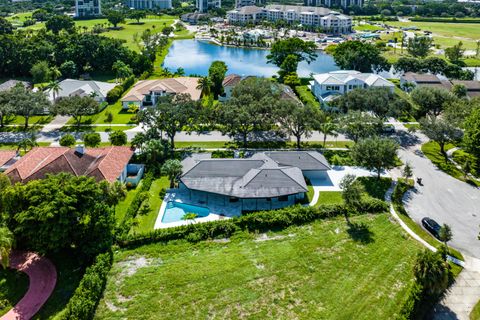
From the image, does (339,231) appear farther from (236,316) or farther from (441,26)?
(441,26)

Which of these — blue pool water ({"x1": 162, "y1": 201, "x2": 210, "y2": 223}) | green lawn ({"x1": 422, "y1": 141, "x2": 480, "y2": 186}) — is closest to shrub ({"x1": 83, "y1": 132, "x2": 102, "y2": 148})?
blue pool water ({"x1": 162, "y1": 201, "x2": 210, "y2": 223})

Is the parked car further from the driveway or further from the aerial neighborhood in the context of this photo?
the driveway

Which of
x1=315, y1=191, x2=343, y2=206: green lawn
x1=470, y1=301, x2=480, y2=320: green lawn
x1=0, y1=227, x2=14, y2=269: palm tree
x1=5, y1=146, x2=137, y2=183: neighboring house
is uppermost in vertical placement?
x1=5, y1=146, x2=137, y2=183: neighboring house

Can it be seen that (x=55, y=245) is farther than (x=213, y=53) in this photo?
No

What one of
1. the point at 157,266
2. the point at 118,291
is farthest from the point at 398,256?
the point at 118,291

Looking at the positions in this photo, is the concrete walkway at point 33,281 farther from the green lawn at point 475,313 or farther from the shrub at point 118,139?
the green lawn at point 475,313

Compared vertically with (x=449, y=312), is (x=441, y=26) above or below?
above

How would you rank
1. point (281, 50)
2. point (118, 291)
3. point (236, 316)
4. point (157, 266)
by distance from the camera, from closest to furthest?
point (236, 316)
point (118, 291)
point (157, 266)
point (281, 50)
